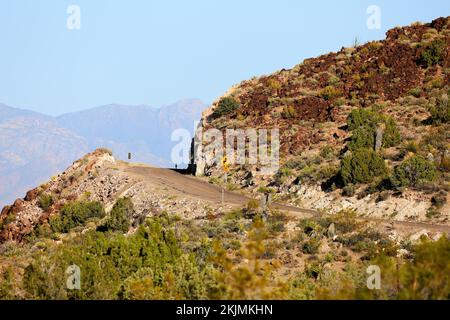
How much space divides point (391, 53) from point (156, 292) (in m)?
58.6

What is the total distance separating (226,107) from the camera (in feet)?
267

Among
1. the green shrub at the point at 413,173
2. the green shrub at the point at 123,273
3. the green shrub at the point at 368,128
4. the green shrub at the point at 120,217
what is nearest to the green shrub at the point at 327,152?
the green shrub at the point at 368,128

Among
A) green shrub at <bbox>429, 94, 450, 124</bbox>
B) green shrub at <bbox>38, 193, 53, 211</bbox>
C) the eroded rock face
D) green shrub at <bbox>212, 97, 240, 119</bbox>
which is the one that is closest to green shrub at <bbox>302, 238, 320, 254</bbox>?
green shrub at <bbox>429, 94, 450, 124</bbox>

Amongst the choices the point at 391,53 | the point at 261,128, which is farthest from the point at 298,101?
the point at 391,53

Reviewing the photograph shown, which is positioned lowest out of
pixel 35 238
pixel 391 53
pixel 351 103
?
pixel 35 238

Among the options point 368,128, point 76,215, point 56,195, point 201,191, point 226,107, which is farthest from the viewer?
point 226,107

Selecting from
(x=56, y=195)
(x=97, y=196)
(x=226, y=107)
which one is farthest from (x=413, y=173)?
(x=226, y=107)

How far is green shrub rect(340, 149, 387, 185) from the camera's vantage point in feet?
178

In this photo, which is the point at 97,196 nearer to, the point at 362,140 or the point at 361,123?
the point at 362,140

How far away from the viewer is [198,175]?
71.1m

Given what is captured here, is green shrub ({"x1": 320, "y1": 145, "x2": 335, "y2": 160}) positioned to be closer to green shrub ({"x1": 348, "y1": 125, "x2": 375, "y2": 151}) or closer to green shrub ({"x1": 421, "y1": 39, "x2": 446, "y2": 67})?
green shrub ({"x1": 348, "y1": 125, "x2": 375, "y2": 151})

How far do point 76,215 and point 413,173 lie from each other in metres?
24.2

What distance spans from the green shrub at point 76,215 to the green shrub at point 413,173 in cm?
2183
